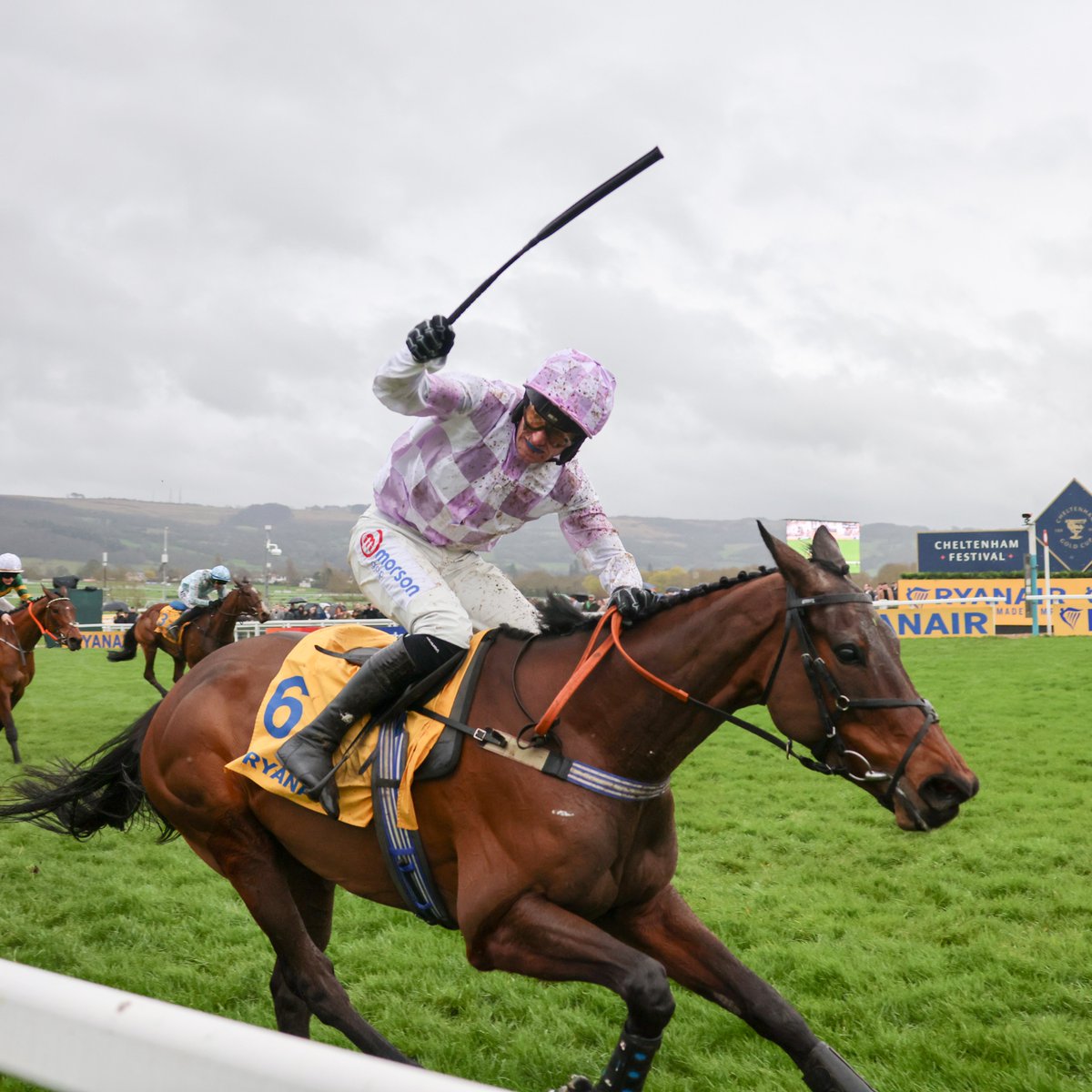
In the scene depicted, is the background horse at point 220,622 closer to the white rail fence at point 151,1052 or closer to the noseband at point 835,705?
the noseband at point 835,705

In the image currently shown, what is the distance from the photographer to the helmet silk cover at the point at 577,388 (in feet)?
11.3

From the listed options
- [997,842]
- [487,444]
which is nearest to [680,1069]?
[487,444]

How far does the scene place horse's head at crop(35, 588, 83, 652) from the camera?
1267 cm

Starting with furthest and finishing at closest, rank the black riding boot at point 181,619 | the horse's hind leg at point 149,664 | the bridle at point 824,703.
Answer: the horse's hind leg at point 149,664, the black riding boot at point 181,619, the bridle at point 824,703

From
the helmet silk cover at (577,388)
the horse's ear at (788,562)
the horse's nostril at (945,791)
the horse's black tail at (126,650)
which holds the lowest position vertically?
the horse's black tail at (126,650)

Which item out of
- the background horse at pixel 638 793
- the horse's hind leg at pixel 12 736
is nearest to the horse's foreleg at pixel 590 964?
the background horse at pixel 638 793

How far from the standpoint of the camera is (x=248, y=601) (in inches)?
526

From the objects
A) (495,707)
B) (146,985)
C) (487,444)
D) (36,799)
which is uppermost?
(487,444)

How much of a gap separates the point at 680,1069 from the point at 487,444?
237cm

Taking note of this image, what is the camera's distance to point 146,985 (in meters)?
4.69

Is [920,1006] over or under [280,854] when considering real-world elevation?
under

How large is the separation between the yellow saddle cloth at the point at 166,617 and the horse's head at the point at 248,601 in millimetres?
1175

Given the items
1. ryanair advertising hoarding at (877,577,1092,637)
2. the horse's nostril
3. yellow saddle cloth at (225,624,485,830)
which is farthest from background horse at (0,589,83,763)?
ryanair advertising hoarding at (877,577,1092,637)

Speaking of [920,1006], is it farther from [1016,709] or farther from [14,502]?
[14,502]
